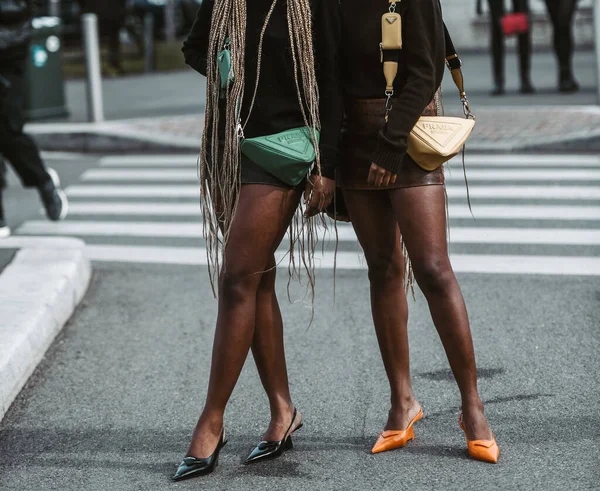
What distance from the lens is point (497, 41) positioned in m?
13.4

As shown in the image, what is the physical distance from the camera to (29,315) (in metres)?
5.17

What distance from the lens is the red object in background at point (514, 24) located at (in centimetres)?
1302

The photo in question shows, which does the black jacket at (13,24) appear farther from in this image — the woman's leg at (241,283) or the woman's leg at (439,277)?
the woman's leg at (439,277)

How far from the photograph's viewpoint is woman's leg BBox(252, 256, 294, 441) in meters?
3.84

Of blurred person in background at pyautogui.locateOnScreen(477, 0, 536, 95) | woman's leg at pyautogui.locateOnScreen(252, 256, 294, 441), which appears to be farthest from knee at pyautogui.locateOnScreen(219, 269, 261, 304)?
blurred person in background at pyautogui.locateOnScreen(477, 0, 536, 95)

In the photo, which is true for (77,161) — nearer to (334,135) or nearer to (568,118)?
(568,118)

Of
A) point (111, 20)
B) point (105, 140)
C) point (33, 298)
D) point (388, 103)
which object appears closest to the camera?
point (388, 103)

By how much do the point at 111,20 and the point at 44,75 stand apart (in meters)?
6.17

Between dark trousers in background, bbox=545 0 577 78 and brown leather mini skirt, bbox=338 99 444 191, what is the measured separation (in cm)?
994

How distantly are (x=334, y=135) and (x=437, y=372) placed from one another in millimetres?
1552

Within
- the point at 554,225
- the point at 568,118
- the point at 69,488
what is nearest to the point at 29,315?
the point at 69,488

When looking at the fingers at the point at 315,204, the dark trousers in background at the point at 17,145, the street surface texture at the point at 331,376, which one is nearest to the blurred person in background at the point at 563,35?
the street surface texture at the point at 331,376

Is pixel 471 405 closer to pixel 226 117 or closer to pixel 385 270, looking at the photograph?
pixel 385 270

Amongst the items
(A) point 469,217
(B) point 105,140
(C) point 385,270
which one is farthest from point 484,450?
(B) point 105,140
